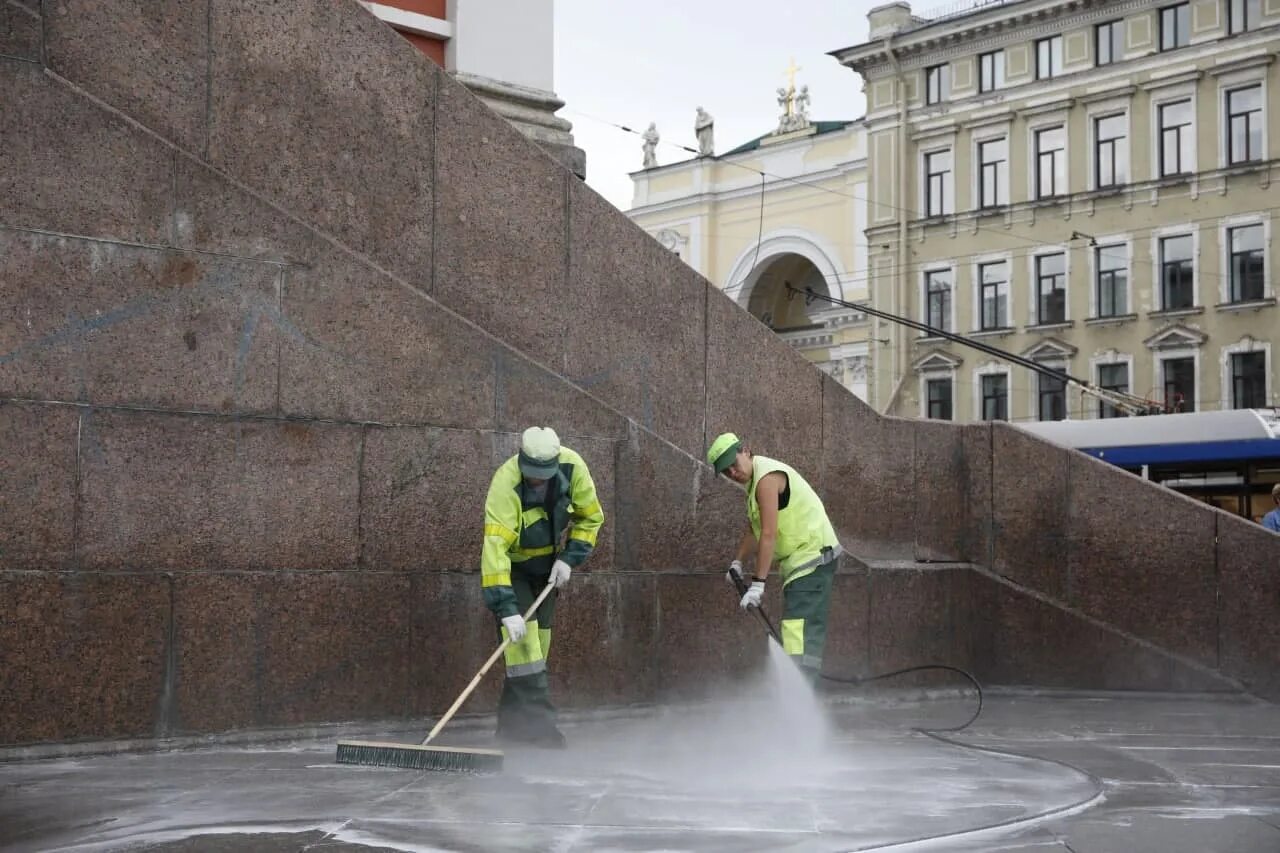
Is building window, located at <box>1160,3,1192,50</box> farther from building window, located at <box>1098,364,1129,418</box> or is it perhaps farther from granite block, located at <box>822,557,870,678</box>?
granite block, located at <box>822,557,870,678</box>

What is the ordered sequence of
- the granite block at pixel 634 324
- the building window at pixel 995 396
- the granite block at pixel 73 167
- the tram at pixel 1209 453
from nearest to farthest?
the granite block at pixel 73 167 → the granite block at pixel 634 324 → the tram at pixel 1209 453 → the building window at pixel 995 396

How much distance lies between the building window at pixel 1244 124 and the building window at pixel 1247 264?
1870 millimetres

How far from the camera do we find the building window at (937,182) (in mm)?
47938

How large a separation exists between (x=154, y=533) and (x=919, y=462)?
657 centimetres

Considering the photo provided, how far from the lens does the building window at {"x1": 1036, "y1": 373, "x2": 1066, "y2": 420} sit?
147 ft

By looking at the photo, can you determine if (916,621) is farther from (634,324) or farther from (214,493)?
(214,493)

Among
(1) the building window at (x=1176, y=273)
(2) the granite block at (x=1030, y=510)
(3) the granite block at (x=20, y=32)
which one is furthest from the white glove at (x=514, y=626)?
(1) the building window at (x=1176, y=273)

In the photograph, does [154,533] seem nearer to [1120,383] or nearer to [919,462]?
[919,462]

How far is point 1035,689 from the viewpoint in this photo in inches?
498

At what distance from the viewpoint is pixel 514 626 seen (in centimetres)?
801

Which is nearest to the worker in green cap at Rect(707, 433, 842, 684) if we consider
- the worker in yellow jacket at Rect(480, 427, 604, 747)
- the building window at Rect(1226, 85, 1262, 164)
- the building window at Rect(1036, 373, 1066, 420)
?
the worker in yellow jacket at Rect(480, 427, 604, 747)

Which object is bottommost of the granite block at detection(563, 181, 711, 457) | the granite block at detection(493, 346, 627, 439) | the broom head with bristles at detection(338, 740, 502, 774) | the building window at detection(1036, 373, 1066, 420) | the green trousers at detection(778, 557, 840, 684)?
the broom head with bristles at detection(338, 740, 502, 774)

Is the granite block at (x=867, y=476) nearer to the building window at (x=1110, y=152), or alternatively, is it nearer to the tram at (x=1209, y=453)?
the tram at (x=1209, y=453)

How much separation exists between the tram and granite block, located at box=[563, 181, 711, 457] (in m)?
12.6
